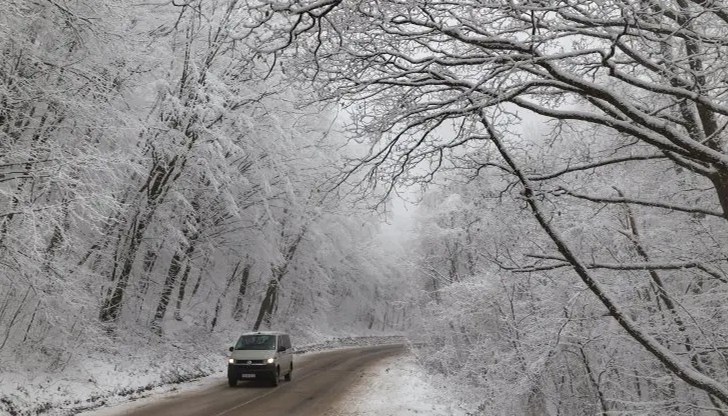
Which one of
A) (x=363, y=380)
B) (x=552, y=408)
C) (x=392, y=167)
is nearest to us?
(x=392, y=167)

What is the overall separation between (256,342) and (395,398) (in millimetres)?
5559

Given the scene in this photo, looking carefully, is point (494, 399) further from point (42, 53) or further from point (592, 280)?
point (42, 53)

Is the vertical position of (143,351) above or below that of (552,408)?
above

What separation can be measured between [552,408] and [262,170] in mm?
13814

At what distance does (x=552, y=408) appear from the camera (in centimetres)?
1535

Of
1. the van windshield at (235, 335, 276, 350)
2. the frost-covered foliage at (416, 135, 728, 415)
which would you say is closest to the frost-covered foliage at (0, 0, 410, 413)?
the van windshield at (235, 335, 276, 350)

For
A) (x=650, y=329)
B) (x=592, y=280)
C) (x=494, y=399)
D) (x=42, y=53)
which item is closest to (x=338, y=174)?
(x=592, y=280)

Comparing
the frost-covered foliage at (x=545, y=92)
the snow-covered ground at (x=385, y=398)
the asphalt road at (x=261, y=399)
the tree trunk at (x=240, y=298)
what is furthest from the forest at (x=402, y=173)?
the tree trunk at (x=240, y=298)

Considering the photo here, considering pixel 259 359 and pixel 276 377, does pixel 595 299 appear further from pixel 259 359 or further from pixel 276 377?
pixel 259 359

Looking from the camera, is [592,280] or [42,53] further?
[42,53]

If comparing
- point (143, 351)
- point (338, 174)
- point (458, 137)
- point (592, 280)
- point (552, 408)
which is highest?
point (458, 137)

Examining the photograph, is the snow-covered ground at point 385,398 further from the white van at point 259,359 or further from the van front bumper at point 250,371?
the white van at point 259,359

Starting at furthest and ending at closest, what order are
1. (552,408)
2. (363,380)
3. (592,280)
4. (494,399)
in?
1. (363,380)
2. (552,408)
3. (494,399)
4. (592,280)

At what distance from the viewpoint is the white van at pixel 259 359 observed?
15.3 meters
